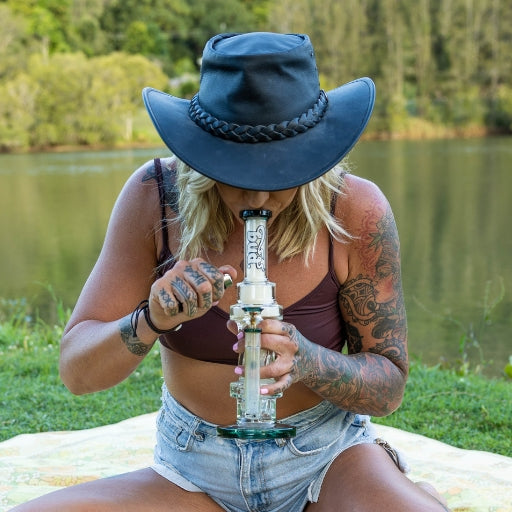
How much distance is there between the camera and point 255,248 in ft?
5.27

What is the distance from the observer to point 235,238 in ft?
6.50

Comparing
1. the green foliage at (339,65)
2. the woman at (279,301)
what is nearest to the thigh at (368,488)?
the woman at (279,301)

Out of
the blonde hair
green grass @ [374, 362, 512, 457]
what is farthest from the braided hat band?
green grass @ [374, 362, 512, 457]

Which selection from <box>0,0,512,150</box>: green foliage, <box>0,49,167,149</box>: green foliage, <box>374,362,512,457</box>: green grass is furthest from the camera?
<box>0,0,512,150</box>: green foliage

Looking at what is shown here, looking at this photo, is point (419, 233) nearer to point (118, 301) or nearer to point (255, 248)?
point (118, 301)

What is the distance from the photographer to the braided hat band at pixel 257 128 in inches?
63.3

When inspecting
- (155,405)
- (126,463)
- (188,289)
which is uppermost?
(188,289)

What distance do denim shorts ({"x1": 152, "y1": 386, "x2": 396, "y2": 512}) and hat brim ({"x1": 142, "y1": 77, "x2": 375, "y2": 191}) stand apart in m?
0.66

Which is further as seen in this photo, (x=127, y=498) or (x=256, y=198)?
(x=127, y=498)

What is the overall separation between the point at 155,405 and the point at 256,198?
98.8 inches

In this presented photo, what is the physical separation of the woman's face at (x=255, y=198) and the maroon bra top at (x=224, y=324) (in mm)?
287

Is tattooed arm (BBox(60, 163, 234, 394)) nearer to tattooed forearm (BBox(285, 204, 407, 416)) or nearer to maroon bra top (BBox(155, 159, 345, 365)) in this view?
maroon bra top (BBox(155, 159, 345, 365))

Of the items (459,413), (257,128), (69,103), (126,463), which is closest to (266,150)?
(257,128)

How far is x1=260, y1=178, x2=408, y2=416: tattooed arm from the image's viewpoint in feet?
6.35
